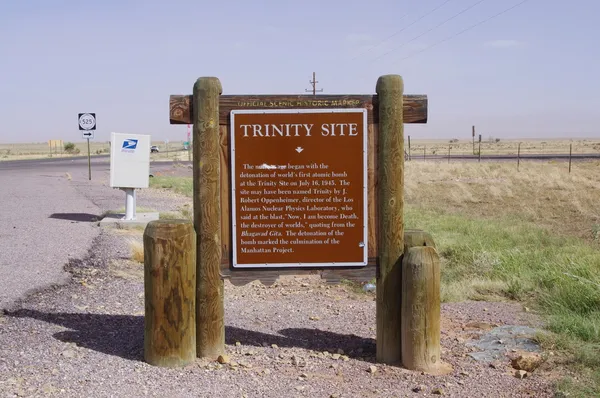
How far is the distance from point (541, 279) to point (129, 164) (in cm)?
792

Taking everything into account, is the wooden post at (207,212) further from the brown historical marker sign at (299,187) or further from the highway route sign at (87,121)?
the highway route sign at (87,121)

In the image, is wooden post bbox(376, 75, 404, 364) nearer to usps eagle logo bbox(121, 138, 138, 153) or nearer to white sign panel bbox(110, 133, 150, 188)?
white sign panel bbox(110, 133, 150, 188)

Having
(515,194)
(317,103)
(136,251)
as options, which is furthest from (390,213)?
(515,194)

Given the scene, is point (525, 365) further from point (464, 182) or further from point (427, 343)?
point (464, 182)

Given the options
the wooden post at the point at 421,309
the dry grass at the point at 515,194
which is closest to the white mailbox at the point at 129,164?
the dry grass at the point at 515,194

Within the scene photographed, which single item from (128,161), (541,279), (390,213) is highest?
(128,161)

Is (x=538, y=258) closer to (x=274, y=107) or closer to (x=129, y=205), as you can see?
(x=274, y=107)

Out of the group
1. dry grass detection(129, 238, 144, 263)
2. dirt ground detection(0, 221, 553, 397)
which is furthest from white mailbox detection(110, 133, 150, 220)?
dirt ground detection(0, 221, 553, 397)

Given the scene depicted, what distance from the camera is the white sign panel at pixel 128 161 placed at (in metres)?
13.1

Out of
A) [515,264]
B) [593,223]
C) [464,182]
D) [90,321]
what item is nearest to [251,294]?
[90,321]

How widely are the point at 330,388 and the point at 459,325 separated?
2089 millimetres

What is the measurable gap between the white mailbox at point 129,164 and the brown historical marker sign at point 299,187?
8.13 m

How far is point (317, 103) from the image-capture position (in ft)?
17.5

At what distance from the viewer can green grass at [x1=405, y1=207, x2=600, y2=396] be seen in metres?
5.70
